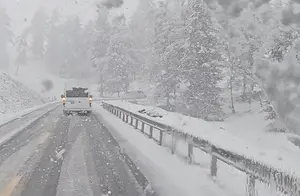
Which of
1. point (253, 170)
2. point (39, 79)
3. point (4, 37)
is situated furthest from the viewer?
point (4, 37)

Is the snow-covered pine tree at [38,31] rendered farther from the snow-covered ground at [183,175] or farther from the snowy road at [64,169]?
the snow-covered ground at [183,175]

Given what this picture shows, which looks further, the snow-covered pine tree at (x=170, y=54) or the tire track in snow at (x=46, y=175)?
the snow-covered pine tree at (x=170, y=54)

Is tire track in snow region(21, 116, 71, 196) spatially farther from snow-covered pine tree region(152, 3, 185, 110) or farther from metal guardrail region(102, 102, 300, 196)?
snow-covered pine tree region(152, 3, 185, 110)

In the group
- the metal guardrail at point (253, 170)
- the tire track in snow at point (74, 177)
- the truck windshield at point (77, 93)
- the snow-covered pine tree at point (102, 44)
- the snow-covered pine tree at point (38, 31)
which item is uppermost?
the snow-covered pine tree at point (38, 31)

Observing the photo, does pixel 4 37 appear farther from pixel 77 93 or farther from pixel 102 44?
pixel 77 93

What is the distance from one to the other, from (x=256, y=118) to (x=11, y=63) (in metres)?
78.4

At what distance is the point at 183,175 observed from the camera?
8141 mm

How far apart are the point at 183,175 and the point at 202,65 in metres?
26.8

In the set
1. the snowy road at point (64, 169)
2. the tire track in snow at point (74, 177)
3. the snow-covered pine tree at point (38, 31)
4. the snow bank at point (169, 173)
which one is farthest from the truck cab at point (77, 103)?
the snow-covered pine tree at point (38, 31)

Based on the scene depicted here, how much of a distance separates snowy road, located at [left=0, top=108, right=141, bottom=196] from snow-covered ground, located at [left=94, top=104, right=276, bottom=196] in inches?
19.4

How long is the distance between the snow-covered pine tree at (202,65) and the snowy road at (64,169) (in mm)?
21902

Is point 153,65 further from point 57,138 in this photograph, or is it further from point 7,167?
point 7,167

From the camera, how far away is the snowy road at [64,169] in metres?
6.62

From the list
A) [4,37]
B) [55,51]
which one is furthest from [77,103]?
[4,37]
